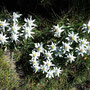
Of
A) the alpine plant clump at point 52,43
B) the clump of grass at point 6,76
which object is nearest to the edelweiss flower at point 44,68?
the alpine plant clump at point 52,43

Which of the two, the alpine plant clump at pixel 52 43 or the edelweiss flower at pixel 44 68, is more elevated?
the alpine plant clump at pixel 52 43

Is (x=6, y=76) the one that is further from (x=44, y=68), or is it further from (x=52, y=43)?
(x=52, y=43)

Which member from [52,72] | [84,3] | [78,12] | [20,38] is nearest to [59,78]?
[52,72]

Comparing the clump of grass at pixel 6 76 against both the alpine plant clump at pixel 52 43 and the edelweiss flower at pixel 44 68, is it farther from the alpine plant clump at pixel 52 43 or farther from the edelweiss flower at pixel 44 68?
the edelweiss flower at pixel 44 68

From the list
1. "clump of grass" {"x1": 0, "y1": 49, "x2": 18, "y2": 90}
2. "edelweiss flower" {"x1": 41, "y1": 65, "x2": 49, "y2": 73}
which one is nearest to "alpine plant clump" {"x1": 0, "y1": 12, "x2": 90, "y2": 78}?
"edelweiss flower" {"x1": 41, "y1": 65, "x2": 49, "y2": 73}

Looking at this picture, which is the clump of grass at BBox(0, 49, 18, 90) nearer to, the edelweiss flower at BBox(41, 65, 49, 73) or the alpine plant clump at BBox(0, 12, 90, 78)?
the alpine plant clump at BBox(0, 12, 90, 78)

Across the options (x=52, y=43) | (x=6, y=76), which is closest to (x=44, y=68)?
(x=52, y=43)

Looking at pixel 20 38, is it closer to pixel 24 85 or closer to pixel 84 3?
pixel 24 85

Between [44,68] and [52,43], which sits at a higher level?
[52,43]
